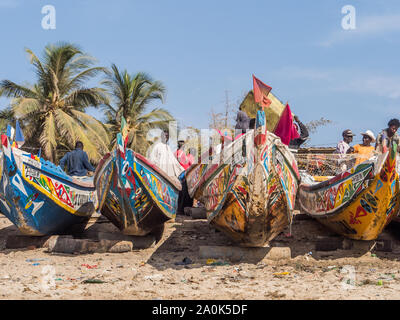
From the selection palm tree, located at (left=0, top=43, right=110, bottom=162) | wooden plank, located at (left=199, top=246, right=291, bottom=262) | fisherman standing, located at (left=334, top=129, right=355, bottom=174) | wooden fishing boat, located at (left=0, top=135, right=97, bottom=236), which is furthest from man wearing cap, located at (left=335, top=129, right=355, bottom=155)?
palm tree, located at (left=0, top=43, right=110, bottom=162)

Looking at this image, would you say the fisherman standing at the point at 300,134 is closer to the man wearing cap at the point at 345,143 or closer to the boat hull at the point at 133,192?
the man wearing cap at the point at 345,143

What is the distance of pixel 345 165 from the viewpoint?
8031 mm

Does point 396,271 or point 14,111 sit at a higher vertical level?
point 14,111

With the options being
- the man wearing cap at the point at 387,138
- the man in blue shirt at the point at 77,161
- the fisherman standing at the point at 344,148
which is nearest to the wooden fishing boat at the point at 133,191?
the man in blue shirt at the point at 77,161

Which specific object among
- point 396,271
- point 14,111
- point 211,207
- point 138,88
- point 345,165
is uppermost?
point 138,88

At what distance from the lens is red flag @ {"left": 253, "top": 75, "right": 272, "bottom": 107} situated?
6055 mm

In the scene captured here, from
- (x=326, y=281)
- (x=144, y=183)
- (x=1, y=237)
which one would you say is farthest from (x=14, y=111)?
(x=326, y=281)

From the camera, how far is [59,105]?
66.0 ft

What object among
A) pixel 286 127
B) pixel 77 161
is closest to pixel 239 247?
pixel 286 127

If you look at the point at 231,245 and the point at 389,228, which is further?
Answer: the point at 389,228

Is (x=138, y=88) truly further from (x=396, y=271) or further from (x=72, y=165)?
(x=396, y=271)

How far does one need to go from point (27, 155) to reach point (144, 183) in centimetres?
210

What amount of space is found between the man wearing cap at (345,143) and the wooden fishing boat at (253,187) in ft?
6.56

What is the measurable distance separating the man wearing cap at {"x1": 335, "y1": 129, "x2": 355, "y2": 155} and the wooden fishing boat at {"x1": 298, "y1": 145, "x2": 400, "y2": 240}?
1455 mm
